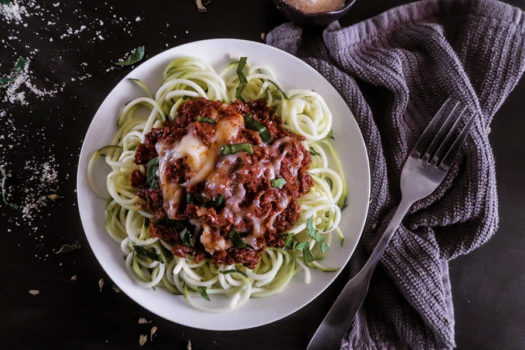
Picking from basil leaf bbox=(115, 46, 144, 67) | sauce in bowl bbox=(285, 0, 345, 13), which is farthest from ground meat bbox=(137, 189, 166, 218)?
sauce in bowl bbox=(285, 0, 345, 13)

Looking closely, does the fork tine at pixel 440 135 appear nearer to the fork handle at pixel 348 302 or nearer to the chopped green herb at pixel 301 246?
the fork handle at pixel 348 302

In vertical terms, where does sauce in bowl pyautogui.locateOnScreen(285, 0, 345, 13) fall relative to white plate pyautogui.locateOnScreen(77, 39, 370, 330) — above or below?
above

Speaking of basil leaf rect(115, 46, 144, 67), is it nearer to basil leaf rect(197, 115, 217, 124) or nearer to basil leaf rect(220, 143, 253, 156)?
basil leaf rect(197, 115, 217, 124)

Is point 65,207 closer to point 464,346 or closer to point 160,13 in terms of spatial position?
point 160,13

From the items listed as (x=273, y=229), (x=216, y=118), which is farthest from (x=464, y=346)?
(x=216, y=118)

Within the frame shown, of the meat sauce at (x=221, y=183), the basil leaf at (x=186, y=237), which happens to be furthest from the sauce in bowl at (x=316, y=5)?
the basil leaf at (x=186, y=237)

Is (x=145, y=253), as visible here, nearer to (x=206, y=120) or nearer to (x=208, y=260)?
(x=208, y=260)

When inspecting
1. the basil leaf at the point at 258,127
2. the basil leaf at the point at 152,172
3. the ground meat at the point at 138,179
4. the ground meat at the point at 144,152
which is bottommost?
the ground meat at the point at 138,179
